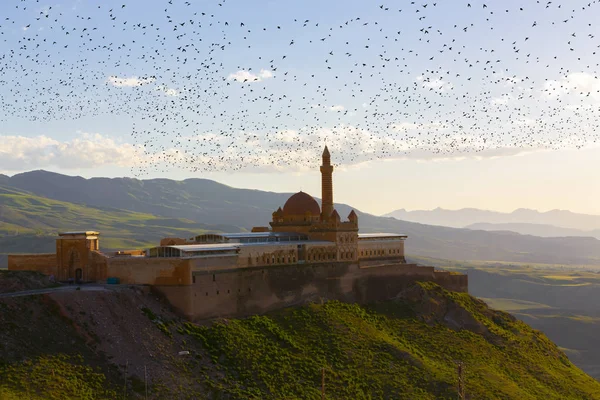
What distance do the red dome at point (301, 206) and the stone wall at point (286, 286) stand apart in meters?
10.1

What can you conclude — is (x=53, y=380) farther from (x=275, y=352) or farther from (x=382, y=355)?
(x=382, y=355)

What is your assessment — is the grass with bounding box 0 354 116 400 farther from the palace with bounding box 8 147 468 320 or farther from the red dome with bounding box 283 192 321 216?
the red dome with bounding box 283 192 321 216

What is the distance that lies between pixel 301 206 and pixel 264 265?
19121mm

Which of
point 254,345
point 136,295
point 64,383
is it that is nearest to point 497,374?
point 254,345

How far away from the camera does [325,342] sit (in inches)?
3095

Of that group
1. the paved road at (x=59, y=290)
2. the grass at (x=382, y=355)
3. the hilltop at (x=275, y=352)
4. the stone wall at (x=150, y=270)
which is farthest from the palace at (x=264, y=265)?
the paved road at (x=59, y=290)

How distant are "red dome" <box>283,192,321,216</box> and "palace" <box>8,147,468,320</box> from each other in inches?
5.5

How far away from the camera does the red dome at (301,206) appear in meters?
100

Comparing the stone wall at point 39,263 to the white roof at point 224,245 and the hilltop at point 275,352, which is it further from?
the white roof at point 224,245

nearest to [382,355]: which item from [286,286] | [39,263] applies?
[286,286]

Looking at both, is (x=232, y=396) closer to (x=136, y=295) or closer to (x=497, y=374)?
(x=136, y=295)

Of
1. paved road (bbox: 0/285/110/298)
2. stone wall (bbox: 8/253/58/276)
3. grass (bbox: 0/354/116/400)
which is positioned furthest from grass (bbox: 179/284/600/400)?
stone wall (bbox: 8/253/58/276)

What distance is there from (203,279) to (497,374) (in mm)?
36861

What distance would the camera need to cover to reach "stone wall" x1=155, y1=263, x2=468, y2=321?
73.2m
